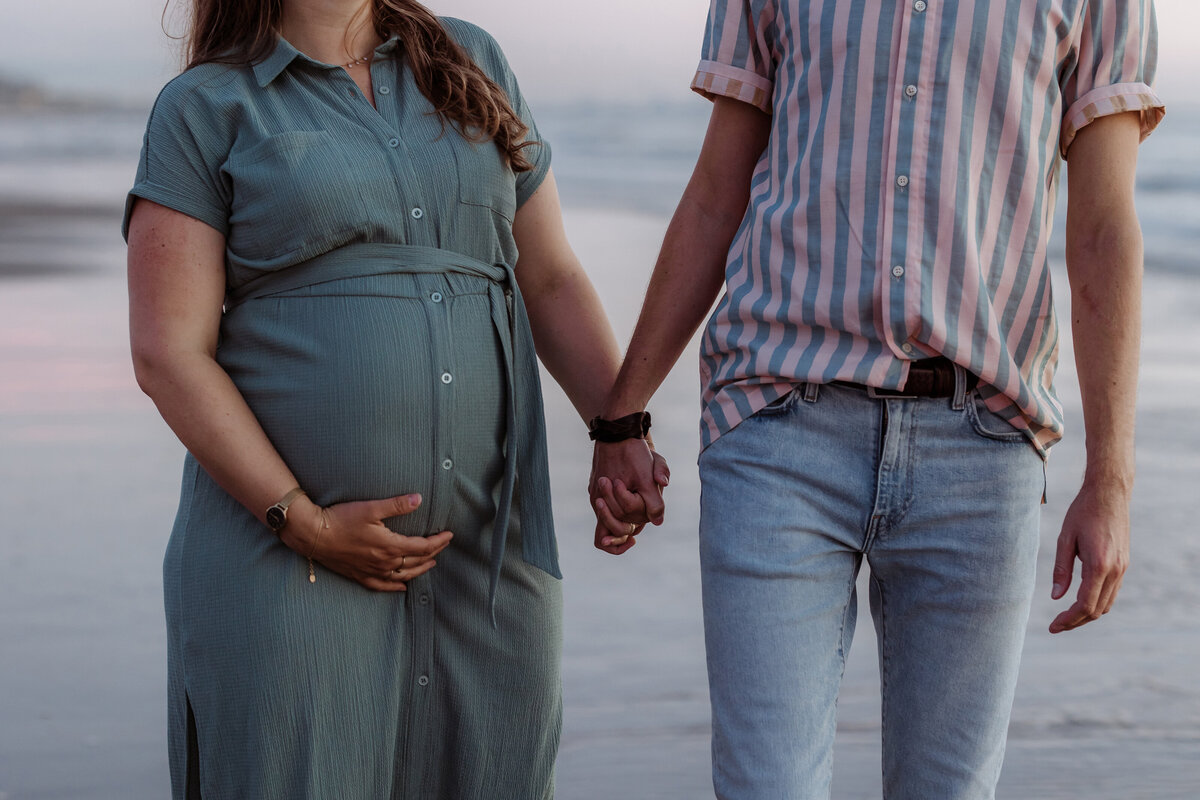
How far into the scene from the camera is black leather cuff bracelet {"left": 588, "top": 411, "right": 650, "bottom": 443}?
1.82 meters

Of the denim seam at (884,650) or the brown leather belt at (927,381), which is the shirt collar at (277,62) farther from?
the denim seam at (884,650)

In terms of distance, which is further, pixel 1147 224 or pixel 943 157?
pixel 1147 224

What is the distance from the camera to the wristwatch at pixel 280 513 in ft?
5.44

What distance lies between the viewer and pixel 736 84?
63.9 inches

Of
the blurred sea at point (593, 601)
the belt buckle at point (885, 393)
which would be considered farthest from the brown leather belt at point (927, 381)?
the blurred sea at point (593, 601)

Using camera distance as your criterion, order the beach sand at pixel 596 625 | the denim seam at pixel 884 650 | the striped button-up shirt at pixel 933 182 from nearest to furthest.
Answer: the striped button-up shirt at pixel 933 182 < the denim seam at pixel 884 650 < the beach sand at pixel 596 625

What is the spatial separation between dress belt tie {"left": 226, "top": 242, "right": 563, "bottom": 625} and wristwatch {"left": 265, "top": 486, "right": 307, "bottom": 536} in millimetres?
267

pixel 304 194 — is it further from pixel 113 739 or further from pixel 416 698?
pixel 113 739

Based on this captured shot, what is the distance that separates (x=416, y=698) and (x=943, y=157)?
99 cm

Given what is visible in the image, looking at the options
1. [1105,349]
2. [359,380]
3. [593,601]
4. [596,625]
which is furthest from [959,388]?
[593,601]

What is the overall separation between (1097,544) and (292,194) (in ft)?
3.42

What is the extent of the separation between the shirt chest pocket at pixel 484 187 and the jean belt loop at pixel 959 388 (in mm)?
677

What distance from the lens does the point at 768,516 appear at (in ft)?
5.05

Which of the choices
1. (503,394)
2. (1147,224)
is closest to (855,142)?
(503,394)
